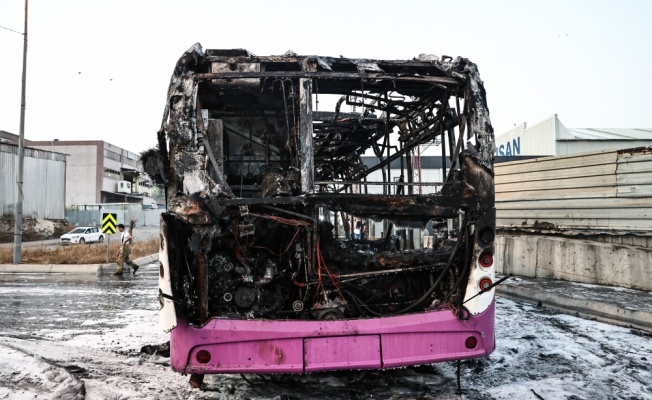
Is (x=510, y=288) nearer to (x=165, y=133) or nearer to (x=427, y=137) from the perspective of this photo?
(x=427, y=137)

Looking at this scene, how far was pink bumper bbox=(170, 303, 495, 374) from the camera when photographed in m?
3.64

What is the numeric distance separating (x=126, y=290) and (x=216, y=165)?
8293 millimetres

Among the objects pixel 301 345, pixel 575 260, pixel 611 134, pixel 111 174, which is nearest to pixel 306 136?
pixel 301 345

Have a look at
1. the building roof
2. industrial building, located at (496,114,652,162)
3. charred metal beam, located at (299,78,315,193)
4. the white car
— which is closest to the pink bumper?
charred metal beam, located at (299,78,315,193)

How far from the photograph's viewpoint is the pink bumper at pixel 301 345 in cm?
364

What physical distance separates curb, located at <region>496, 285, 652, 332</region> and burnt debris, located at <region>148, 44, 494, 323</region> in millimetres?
3681

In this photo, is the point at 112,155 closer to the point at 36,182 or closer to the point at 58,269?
the point at 36,182

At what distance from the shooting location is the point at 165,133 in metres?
4.05

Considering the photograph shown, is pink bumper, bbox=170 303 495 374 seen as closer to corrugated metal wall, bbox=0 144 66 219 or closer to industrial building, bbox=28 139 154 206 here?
corrugated metal wall, bbox=0 144 66 219

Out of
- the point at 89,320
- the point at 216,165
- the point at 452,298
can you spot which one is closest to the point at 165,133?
the point at 216,165

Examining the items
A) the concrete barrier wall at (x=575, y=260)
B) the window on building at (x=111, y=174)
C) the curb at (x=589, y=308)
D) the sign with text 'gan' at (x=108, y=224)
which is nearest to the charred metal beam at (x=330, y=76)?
the curb at (x=589, y=308)

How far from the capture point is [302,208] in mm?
4078

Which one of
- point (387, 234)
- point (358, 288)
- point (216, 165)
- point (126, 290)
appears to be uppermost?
point (216, 165)

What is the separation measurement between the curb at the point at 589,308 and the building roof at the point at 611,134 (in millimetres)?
19588
